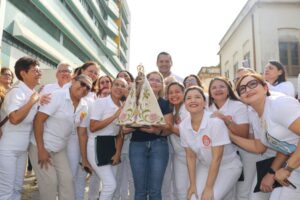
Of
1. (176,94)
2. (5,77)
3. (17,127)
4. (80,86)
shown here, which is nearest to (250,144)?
(176,94)

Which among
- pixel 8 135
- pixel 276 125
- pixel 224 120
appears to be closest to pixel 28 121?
pixel 8 135

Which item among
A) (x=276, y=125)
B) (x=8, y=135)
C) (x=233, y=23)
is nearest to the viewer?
(x=276, y=125)

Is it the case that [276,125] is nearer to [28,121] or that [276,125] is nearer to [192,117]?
Answer: [192,117]

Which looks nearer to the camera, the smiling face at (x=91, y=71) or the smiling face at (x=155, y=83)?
the smiling face at (x=155, y=83)

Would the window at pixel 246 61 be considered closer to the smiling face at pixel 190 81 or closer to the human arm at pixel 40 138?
the smiling face at pixel 190 81

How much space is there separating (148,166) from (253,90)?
1854mm

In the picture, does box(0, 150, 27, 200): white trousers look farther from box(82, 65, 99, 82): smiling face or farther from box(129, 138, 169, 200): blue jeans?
box(82, 65, 99, 82): smiling face

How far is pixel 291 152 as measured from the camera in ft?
9.12

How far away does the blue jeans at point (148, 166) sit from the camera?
3.97 m

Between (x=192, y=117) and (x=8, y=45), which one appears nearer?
(x=192, y=117)

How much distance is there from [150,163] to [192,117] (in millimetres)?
902

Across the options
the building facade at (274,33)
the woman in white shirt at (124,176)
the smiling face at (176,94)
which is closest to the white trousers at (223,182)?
the smiling face at (176,94)

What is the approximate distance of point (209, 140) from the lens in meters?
3.47

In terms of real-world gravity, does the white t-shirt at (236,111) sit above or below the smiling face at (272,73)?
below
